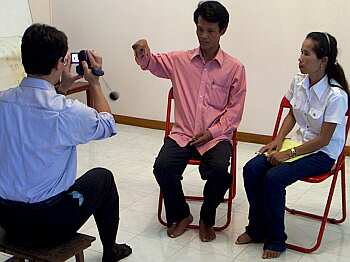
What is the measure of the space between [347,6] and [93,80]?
7.58 ft

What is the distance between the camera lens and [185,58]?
9.02 feet

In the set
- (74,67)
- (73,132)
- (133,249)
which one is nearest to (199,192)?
(133,249)

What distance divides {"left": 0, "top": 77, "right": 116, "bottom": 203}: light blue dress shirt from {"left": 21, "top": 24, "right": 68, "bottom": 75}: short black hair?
0.17 feet

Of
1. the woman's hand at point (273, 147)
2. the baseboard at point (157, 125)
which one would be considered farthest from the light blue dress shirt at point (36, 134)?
the baseboard at point (157, 125)

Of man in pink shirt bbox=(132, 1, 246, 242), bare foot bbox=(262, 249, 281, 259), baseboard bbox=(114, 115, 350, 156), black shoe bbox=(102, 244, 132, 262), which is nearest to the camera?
black shoe bbox=(102, 244, 132, 262)

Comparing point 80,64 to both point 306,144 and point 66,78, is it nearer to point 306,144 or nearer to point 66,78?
point 66,78

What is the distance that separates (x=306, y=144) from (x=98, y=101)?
1000 mm

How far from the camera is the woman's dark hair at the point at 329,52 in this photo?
2.39 m

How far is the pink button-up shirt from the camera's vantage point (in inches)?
105

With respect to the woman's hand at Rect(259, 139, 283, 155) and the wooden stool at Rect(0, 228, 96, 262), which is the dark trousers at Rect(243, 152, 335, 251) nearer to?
the woman's hand at Rect(259, 139, 283, 155)

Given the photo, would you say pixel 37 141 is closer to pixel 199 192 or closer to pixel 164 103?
pixel 199 192

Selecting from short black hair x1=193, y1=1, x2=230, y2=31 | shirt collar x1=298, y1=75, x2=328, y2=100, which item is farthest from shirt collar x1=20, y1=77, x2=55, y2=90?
shirt collar x1=298, y1=75, x2=328, y2=100

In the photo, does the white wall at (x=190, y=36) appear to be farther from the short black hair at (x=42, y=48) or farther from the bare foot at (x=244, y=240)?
the short black hair at (x=42, y=48)

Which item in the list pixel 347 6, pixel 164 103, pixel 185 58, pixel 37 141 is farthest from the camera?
pixel 164 103
